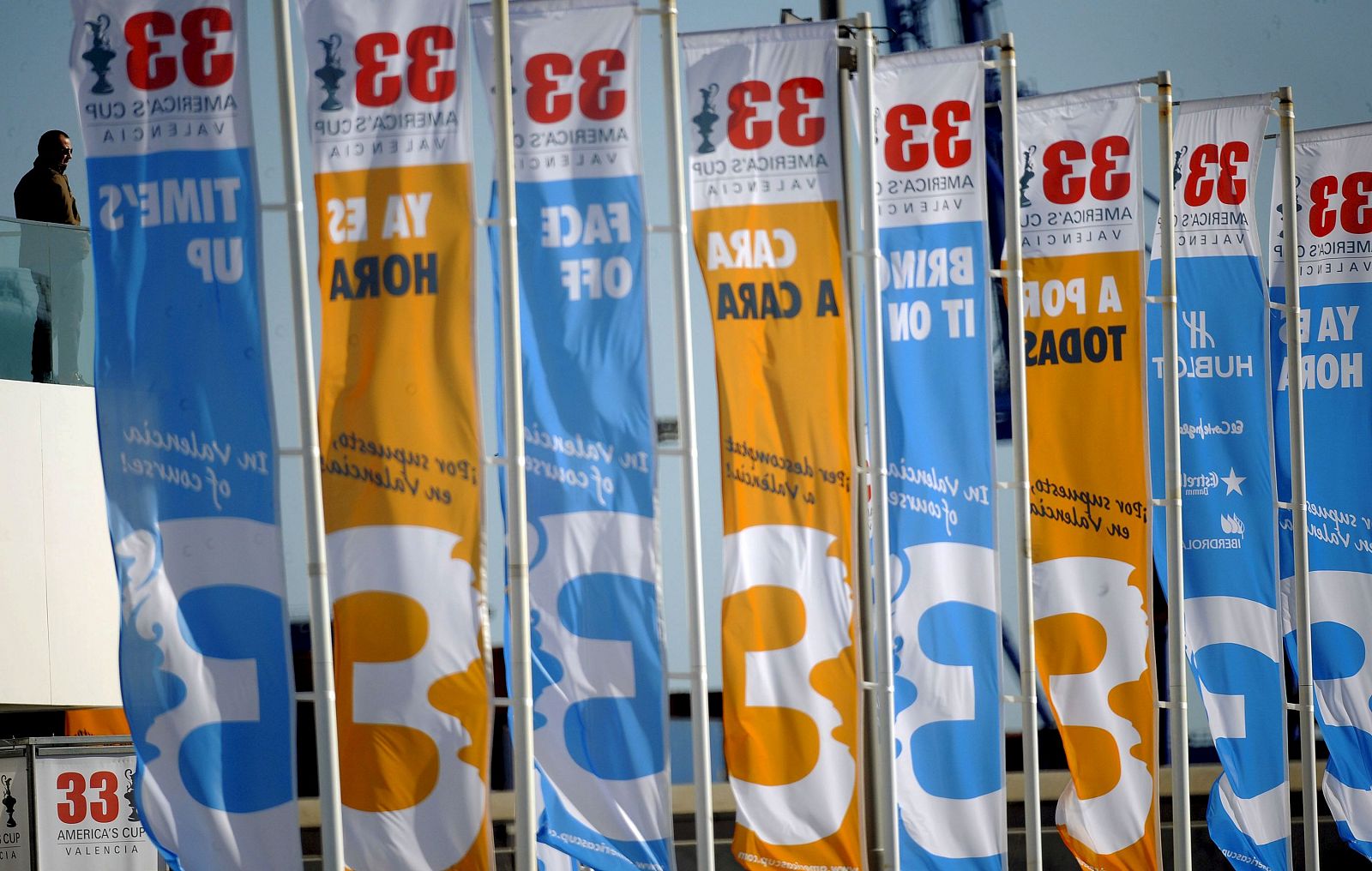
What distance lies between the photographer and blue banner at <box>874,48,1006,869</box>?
34.3 ft

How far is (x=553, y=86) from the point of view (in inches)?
380

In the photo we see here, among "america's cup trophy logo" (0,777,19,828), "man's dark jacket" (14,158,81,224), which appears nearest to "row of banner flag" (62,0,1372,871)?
"man's dark jacket" (14,158,81,224)

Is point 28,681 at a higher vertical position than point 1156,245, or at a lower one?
lower

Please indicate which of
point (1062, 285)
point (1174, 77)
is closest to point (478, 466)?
point (1062, 285)

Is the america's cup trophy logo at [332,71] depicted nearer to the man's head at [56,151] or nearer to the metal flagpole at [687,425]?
the metal flagpole at [687,425]

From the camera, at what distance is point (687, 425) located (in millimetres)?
10055

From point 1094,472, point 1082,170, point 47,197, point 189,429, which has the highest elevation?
point 47,197

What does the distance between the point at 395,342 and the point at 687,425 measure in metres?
1.79

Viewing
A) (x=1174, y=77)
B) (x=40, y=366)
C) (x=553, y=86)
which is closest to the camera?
(x=553, y=86)

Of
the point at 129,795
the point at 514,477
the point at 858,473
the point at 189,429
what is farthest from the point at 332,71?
the point at 129,795

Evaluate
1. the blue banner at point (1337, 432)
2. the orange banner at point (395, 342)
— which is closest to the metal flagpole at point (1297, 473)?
the blue banner at point (1337, 432)

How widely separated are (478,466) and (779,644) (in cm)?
203

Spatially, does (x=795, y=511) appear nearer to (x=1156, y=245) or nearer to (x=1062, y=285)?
(x=1062, y=285)

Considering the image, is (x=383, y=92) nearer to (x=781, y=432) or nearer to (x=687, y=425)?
(x=687, y=425)
